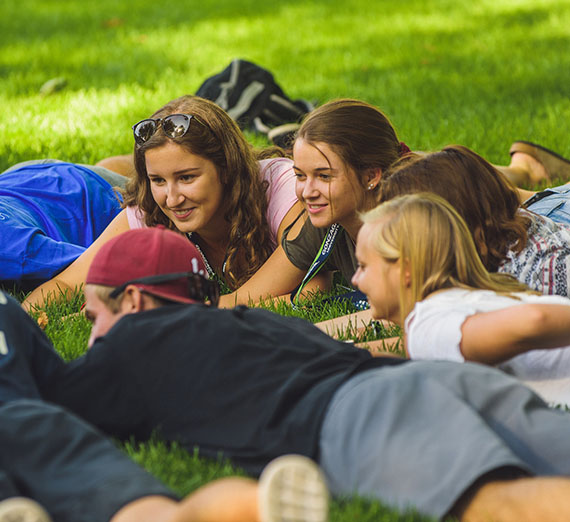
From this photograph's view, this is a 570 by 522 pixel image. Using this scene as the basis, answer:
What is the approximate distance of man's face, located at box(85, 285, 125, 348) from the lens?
2.58 m

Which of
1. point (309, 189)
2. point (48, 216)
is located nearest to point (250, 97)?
point (48, 216)

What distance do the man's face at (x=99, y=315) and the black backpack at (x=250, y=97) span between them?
3.79m

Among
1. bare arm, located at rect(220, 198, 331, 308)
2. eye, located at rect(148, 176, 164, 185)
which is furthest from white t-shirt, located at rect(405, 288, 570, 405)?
A: eye, located at rect(148, 176, 164, 185)

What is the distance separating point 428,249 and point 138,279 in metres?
0.91

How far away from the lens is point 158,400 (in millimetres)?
2330

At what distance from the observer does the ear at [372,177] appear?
12.4ft

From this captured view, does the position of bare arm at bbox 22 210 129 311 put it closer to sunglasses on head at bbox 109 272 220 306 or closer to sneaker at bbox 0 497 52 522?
sunglasses on head at bbox 109 272 220 306

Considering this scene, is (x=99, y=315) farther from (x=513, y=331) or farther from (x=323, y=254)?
(x=323, y=254)

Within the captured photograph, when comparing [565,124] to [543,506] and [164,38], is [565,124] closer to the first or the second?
[543,506]

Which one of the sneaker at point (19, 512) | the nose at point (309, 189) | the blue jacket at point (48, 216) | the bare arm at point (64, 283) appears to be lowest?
the bare arm at point (64, 283)

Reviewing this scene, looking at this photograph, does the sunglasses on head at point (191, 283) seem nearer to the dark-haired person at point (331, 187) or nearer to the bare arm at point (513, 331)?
the bare arm at point (513, 331)

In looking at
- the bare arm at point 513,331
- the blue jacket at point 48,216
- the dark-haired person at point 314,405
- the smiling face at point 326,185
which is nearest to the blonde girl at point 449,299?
the bare arm at point 513,331

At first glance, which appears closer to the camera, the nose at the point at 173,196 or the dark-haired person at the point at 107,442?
the dark-haired person at the point at 107,442

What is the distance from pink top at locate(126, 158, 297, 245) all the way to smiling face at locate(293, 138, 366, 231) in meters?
0.46
